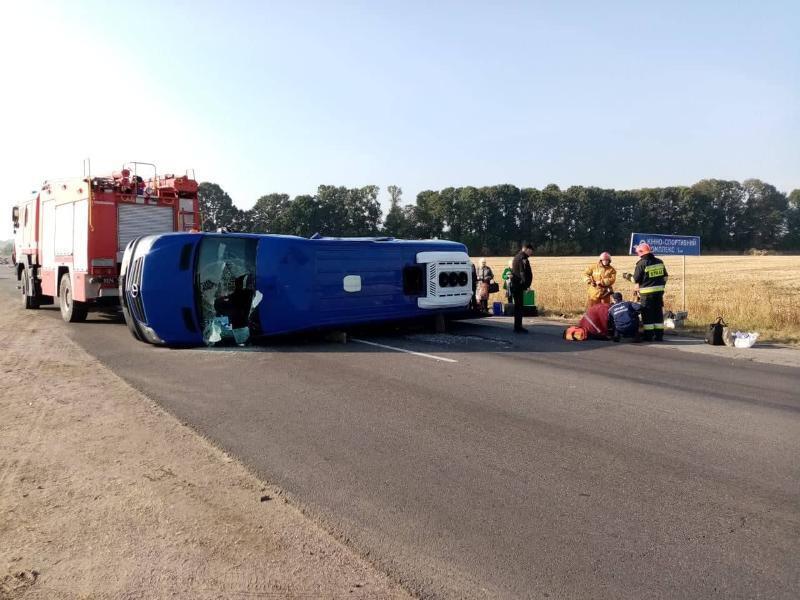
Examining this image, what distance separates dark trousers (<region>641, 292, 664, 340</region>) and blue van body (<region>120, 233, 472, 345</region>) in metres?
4.80

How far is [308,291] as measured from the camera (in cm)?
1052

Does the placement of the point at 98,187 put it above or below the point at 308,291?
above

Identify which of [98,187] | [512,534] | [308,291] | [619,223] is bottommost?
[512,534]

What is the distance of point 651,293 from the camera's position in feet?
37.1

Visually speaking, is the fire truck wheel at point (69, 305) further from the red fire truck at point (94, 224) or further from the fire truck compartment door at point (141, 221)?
the fire truck compartment door at point (141, 221)

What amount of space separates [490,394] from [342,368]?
2436 mm

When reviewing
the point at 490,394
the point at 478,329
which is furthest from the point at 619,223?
the point at 490,394

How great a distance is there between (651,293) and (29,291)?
50.8 ft

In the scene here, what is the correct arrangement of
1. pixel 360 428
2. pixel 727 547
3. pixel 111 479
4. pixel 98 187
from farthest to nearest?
pixel 98 187, pixel 360 428, pixel 111 479, pixel 727 547

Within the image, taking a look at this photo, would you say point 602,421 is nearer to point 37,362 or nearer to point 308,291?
point 308,291

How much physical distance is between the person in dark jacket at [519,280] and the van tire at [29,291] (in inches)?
492

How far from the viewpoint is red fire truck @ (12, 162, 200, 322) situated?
12977mm

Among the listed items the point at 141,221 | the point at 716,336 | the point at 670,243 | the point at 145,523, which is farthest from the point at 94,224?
the point at 670,243

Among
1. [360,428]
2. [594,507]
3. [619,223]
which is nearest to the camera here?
[594,507]
